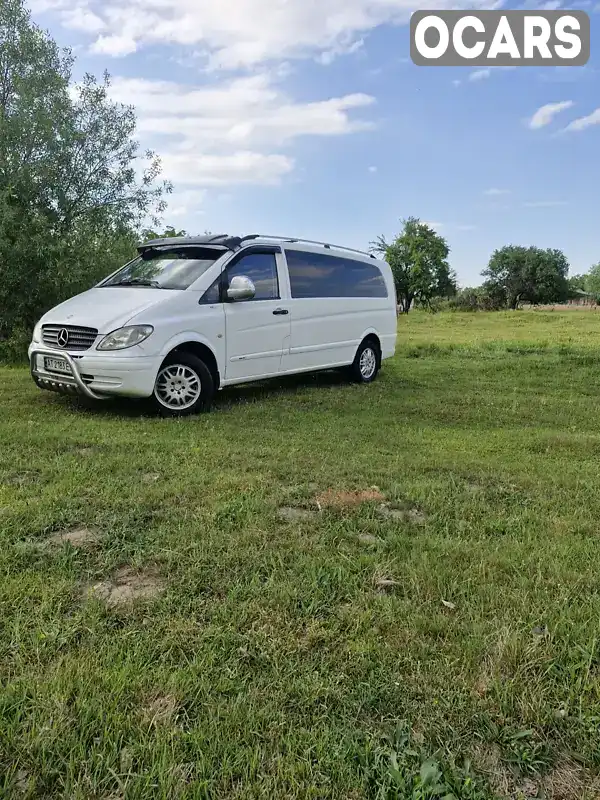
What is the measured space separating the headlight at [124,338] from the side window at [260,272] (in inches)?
54.7

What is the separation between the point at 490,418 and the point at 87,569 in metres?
5.02

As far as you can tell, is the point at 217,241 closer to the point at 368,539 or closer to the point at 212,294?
the point at 212,294

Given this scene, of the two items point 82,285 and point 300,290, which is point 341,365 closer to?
point 300,290

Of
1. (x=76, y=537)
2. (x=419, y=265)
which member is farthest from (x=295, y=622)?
(x=419, y=265)

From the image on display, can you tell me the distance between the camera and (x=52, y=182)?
40.9ft

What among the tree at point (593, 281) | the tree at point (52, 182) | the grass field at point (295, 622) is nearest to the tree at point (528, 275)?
the tree at point (593, 281)

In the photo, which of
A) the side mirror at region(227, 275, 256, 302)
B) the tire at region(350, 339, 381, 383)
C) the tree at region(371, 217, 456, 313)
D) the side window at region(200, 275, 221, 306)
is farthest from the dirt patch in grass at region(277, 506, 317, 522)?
the tree at region(371, 217, 456, 313)

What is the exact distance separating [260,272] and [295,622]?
18.8 feet

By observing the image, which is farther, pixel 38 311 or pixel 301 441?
pixel 38 311

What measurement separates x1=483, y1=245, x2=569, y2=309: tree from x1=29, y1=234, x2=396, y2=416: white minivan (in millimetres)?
68454

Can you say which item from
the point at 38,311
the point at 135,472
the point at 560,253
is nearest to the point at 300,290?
the point at 135,472

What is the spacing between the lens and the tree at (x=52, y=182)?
11.7m

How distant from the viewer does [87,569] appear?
9.20ft

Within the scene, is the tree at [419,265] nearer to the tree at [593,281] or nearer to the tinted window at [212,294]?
the tree at [593,281]
